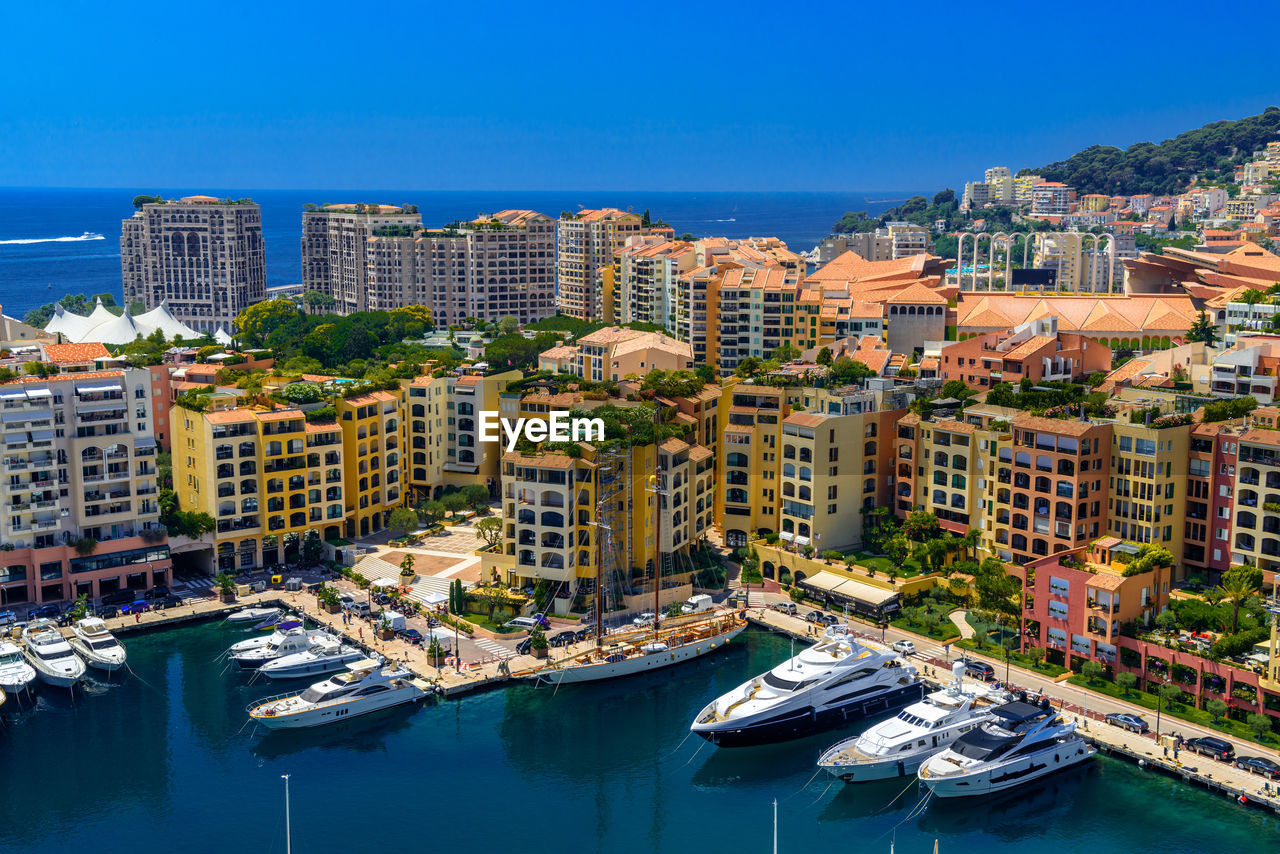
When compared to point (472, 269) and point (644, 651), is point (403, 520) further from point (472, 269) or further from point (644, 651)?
point (472, 269)

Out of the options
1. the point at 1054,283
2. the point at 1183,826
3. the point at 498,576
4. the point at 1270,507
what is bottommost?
the point at 1183,826

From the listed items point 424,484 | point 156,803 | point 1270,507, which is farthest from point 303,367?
point 1270,507

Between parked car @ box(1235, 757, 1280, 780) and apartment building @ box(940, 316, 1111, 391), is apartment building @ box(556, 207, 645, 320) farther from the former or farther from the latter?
parked car @ box(1235, 757, 1280, 780)

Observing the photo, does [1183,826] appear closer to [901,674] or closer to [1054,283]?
[901,674]

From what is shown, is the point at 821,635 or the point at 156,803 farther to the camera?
the point at 821,635

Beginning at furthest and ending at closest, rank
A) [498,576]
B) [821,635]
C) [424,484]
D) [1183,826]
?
[424,484] → [498,576] → [821,635] → [1183,826]

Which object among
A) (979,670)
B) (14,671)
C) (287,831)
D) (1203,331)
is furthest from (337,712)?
(1203,331)
